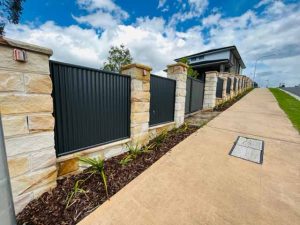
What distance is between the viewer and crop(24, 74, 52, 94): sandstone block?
185 cm

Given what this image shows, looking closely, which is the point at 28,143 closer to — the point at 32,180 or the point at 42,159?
the point at 42,159

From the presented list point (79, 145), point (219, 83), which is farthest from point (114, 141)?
point (219, 83)

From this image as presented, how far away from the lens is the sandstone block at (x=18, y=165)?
1.79m

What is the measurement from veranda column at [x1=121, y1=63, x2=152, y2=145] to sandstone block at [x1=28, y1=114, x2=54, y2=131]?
6.00 ft

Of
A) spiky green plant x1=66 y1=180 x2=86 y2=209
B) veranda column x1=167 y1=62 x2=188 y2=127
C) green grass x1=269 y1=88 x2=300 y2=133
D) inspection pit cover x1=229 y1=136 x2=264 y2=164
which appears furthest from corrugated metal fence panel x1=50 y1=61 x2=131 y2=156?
green grass x1=269 y1=88 x2=300 y2=133

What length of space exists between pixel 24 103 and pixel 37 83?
11.7 inches

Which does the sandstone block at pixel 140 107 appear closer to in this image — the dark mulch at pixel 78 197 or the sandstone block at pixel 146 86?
the sandstone block at pixel 146 86

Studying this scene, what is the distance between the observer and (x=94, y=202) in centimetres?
209

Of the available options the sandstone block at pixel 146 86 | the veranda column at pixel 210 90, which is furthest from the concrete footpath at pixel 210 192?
the veranda column at pixel 210 90

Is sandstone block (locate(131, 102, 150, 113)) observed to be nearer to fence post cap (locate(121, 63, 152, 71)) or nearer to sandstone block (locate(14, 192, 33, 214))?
fence post cap (locate(121, 63, 152, 71))

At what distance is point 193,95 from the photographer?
7371 millimetres

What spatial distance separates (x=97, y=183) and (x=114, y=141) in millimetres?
1039

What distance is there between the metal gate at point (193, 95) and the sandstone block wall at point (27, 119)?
18.6ft

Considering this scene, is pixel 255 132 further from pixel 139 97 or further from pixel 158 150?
pixel 139 97
